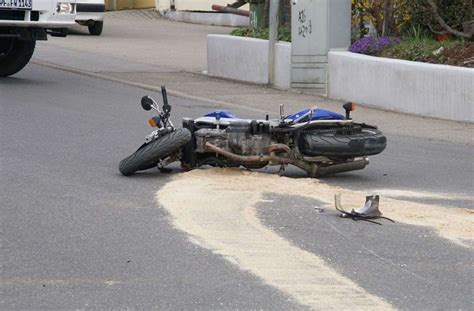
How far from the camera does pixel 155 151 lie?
8828mm

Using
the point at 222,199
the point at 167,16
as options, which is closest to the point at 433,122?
the point at 222,199

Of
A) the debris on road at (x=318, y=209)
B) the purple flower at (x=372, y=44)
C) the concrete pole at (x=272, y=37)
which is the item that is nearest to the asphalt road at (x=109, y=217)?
the debris on road at (x=318, y=209)

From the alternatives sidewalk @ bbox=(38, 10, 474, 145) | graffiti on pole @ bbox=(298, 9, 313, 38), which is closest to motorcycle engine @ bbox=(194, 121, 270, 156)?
sidewalk @ bbox=(38, 10, 474, 145)

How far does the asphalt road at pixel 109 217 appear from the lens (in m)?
5.87

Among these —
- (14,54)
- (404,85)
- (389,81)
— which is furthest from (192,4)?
(404,85)

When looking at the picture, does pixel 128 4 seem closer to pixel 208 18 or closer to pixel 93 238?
pixel 208 18

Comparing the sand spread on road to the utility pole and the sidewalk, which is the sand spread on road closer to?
the sidewalk

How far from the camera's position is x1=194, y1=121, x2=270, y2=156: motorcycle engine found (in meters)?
9.01

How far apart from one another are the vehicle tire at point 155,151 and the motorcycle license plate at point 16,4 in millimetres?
5905

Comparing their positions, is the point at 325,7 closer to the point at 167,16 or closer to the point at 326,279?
the point at 326,279

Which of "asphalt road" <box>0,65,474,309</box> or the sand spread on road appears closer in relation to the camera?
"asphalt road" <box>0,65,474,309</box>

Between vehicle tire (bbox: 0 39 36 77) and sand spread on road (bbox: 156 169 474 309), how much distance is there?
735 centimetres

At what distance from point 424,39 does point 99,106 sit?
508 cm

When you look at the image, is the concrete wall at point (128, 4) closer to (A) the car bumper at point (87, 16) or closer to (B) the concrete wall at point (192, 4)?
(B) the concrete wall at point (192, 4)
